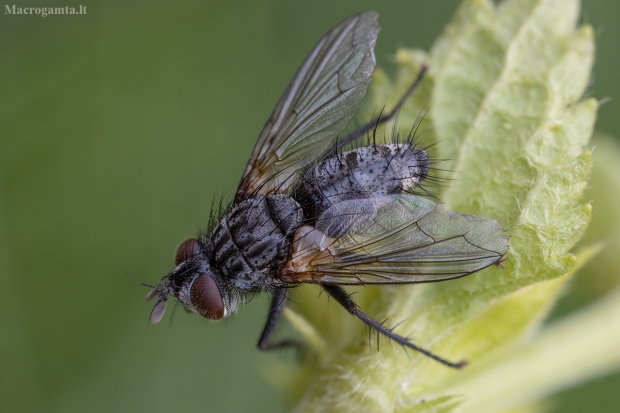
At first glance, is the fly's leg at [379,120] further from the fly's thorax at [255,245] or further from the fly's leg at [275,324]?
the fly's leg at [275,324]

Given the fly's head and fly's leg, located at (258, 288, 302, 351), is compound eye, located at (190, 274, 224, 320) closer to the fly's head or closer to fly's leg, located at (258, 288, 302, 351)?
the fly's head

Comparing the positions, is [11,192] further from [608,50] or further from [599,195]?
[608,50]

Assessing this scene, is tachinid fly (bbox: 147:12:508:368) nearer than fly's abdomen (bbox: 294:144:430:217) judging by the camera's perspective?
Yes

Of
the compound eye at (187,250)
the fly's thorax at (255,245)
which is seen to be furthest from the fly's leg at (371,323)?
the compound eye at (187,250)

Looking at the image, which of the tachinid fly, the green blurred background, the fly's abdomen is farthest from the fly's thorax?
the green blurred background

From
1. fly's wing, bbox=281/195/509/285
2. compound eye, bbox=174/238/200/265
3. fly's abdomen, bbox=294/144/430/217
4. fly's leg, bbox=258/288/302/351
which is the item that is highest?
fly's abdomen, bbox=294/144/430/217

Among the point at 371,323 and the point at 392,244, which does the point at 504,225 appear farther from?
the point at 371,323

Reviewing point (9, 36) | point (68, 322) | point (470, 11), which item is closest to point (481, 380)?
point (470, 11)
